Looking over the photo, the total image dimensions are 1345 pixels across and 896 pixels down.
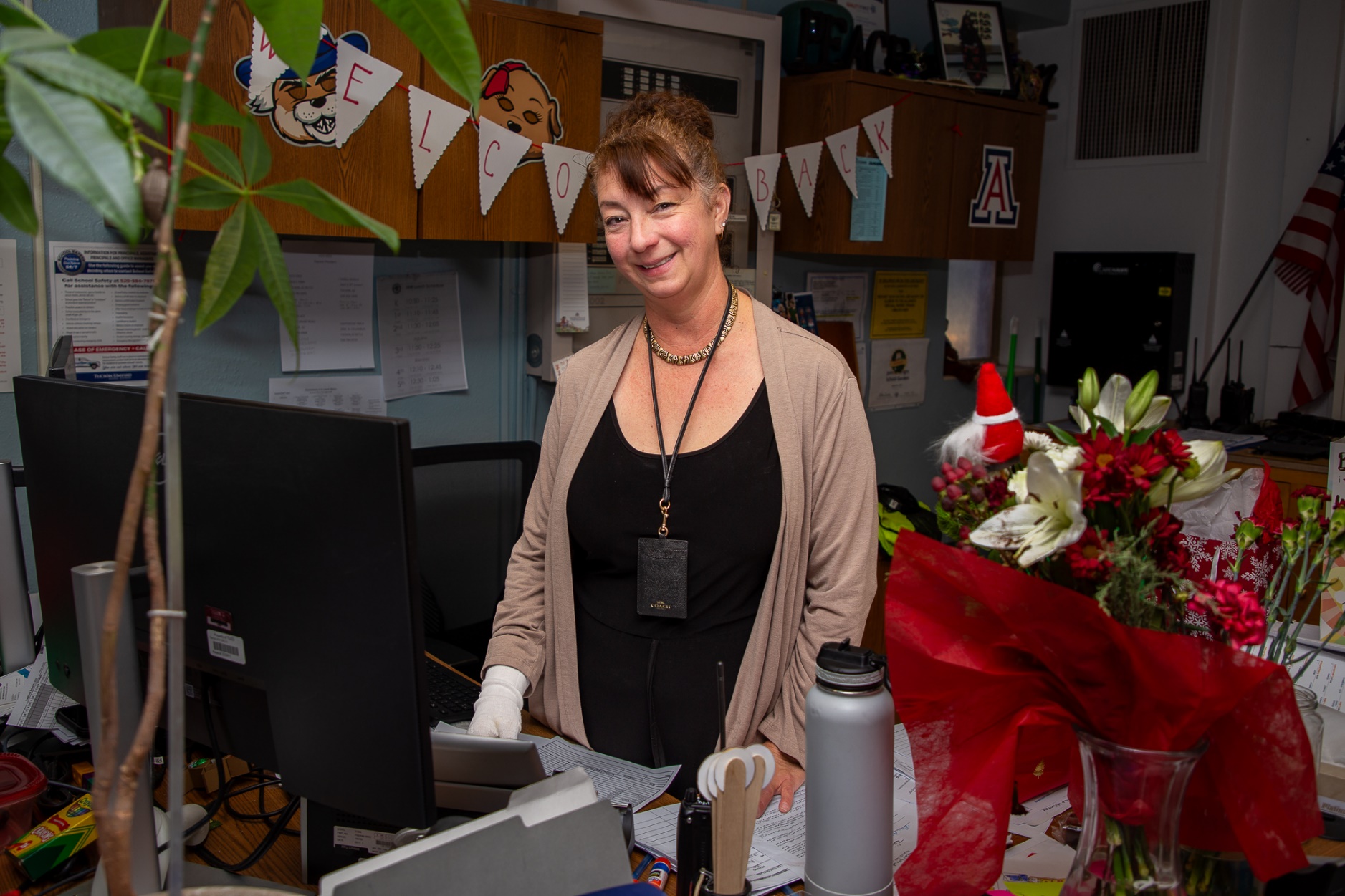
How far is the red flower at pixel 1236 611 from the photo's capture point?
67 centimetres

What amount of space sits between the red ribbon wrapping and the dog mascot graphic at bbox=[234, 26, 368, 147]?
166 centimetres

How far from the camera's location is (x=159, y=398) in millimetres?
574

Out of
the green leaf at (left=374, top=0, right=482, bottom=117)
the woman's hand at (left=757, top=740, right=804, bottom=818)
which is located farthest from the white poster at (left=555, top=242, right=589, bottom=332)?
the green leaf at (left=374, top=0, right=482, bottom=117)

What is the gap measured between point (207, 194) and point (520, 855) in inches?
21.0

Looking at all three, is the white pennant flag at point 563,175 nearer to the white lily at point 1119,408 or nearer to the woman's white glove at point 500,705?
the woman's white glove at point 500,705

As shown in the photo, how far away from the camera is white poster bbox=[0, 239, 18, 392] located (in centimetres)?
203

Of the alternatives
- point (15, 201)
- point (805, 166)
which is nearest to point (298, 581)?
point (15, 201)

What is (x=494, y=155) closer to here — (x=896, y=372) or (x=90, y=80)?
(x=90, y=80)

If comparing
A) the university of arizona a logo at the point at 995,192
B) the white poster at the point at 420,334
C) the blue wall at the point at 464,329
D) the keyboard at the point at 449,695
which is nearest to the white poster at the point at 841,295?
the blue wall at the point at 464,329

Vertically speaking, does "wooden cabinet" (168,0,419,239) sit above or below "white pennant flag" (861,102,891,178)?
below

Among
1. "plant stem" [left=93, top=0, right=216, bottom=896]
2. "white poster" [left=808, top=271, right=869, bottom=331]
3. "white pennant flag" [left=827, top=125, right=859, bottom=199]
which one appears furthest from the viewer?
"white poster" [left=808, top=271, right=869, bottom=331]

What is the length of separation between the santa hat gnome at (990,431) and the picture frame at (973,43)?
293 cm

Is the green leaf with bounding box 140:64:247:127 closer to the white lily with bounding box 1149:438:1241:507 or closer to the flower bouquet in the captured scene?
the flower bouquet

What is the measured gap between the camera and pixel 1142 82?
3.86 metres
